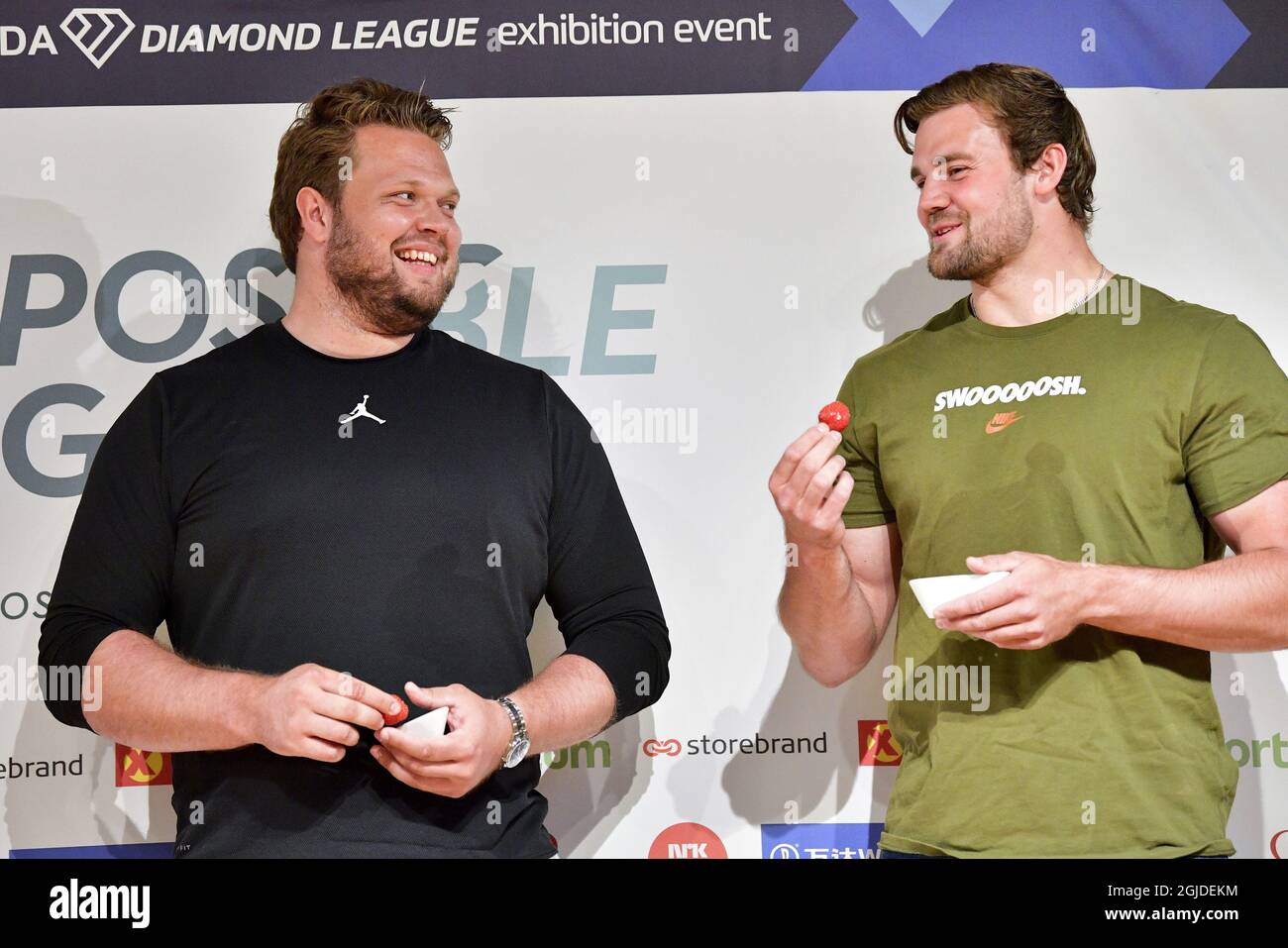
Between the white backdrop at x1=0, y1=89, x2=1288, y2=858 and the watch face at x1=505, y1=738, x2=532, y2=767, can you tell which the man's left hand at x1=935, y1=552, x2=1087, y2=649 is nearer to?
the white backdrop at x1=0, y1=89, x2=1288, y2=858

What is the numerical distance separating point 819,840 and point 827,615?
0.60 m

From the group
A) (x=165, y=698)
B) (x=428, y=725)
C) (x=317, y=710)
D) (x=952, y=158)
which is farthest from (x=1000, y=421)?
(x=165, y=698)

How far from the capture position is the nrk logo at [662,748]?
283 centimetres

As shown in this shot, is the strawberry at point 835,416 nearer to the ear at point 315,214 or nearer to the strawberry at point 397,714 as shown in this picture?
the strawberry at point 397,714

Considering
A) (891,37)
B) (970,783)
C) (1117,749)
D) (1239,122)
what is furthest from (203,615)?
(1239,122)

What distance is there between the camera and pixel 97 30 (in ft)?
9.45

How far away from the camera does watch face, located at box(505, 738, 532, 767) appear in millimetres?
2318

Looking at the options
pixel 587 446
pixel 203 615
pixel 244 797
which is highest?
pixel 587 446

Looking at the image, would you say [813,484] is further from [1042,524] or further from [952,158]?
[952,158]

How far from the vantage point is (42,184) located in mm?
2873

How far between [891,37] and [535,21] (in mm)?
833

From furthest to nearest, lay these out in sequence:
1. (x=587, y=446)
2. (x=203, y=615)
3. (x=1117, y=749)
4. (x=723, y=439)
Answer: (x=723, y=439) < (x=587, y=446) < (x=203, y=615) < (x=1117, y=749)

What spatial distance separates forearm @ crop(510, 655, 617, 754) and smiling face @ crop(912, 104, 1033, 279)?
110 centimetres
